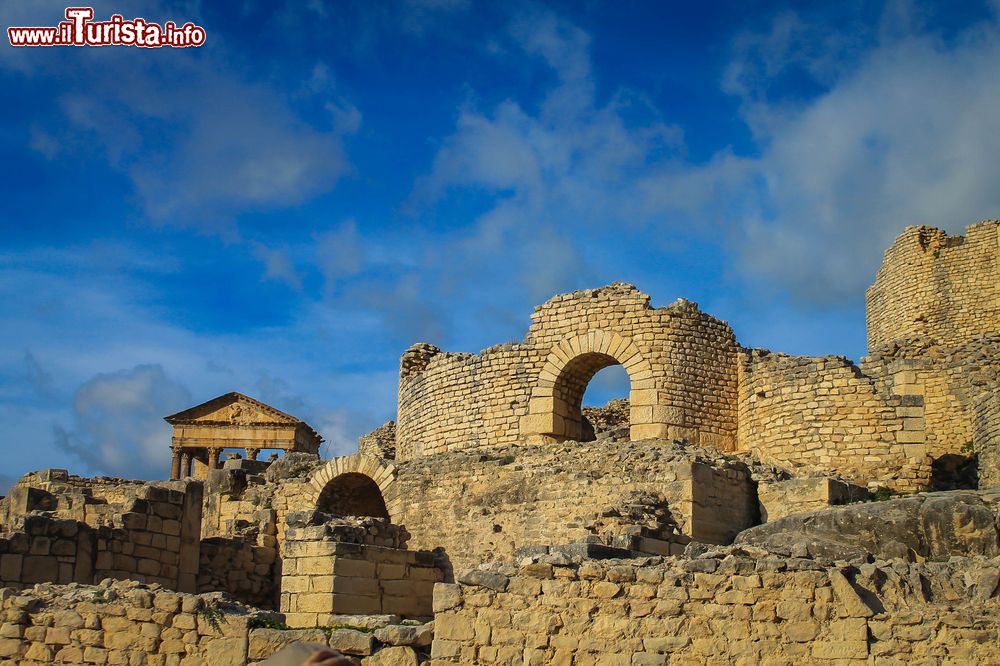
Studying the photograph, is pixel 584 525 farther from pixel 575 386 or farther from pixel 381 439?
pixel 381 439

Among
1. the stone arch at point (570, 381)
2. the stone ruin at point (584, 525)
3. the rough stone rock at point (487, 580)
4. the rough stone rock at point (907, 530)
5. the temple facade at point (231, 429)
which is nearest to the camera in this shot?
the stone ruin at point (584, 525)

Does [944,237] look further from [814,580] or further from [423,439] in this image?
[814,580]

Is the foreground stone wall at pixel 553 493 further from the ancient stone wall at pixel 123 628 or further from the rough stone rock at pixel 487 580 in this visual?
the ancient stone wall at pixel 123 628

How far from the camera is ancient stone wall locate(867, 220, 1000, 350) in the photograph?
26.3 m

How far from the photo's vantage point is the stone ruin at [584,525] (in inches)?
315

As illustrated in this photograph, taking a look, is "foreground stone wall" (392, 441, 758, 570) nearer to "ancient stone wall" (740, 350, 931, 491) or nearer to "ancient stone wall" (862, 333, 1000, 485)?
"ancient stone wall" (740, 350, 931, 491)

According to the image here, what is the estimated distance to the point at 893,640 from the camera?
24.5ft

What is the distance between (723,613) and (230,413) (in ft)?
77.0

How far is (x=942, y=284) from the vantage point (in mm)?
27109

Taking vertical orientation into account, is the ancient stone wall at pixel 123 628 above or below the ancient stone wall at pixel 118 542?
below

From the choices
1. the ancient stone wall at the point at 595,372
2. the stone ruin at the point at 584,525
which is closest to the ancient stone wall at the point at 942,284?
the stone ruin at the point at 584,525

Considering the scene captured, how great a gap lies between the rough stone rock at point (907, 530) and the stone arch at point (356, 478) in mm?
6292

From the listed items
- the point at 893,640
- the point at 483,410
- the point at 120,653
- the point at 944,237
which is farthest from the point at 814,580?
the point at 944,237

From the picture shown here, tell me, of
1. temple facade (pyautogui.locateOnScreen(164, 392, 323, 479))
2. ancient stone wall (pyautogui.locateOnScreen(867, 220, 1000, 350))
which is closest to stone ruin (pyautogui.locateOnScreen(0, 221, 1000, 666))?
ancient stone wall (pyautogui.locateOnScreen(867, 220, 1000, 350))
